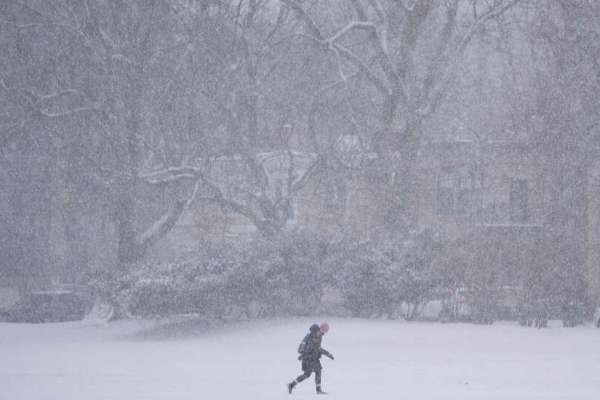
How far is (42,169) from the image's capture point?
34.2 meters

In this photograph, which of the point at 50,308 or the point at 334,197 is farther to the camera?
the point at 50,308

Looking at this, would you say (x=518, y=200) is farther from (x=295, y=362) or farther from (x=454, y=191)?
(x=295, y=362)

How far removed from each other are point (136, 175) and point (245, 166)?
12.2ft

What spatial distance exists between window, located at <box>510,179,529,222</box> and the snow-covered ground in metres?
6.24

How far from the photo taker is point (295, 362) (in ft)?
63.2

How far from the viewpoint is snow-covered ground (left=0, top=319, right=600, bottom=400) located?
50.9 ft

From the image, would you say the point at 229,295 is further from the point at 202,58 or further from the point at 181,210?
the point at 202,58

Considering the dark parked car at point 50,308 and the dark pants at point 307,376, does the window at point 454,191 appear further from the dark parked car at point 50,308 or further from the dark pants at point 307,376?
the dark pants at point 307,376

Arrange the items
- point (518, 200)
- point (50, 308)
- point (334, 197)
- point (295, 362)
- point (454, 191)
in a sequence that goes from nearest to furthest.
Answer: point (295, 362), point (518, 200), point (454, 191), point (334, 197), point (50, 308)

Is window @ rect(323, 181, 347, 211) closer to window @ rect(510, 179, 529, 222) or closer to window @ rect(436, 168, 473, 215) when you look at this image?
window @ rect(436, 168, 473, 215)

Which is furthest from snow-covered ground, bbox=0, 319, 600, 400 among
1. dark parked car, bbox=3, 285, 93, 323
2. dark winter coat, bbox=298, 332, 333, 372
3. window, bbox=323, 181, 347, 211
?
dark parked car, bbox=3, 285, 93, 323

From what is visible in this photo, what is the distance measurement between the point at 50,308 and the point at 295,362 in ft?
54.5

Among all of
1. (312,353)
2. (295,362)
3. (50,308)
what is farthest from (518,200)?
(312,353)

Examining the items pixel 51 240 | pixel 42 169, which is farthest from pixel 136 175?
pixel 51 240
